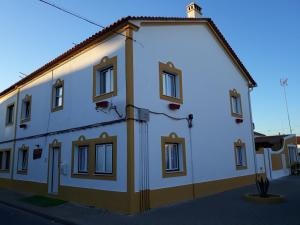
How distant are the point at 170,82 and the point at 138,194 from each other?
5.10m

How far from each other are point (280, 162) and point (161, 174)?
48.0ft

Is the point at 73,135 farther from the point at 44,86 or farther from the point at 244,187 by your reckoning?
the point at 244,187

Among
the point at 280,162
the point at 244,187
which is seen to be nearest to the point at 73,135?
the point at 244,187

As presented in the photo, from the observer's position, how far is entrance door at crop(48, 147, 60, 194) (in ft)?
43.0

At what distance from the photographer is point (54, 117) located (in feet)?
44.8

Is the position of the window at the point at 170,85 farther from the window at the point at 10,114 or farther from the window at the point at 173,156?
the window at the point at 10,114

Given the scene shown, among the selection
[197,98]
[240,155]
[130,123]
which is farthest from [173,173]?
[240,155]

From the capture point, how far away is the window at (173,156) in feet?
35.0

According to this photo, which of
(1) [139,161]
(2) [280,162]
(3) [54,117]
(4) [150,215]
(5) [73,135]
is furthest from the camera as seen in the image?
(2) [280,162]

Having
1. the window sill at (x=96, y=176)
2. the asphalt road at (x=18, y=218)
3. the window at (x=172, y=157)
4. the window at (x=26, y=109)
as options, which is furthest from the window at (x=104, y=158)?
the window at (x=26, y=109)

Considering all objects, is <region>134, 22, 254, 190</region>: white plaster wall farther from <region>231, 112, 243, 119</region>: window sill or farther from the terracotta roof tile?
the terracotta roof tile

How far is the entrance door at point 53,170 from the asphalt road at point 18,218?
8.46 ft

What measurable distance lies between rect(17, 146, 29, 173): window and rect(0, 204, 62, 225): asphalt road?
5204mm

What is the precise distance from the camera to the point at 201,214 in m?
8.87
